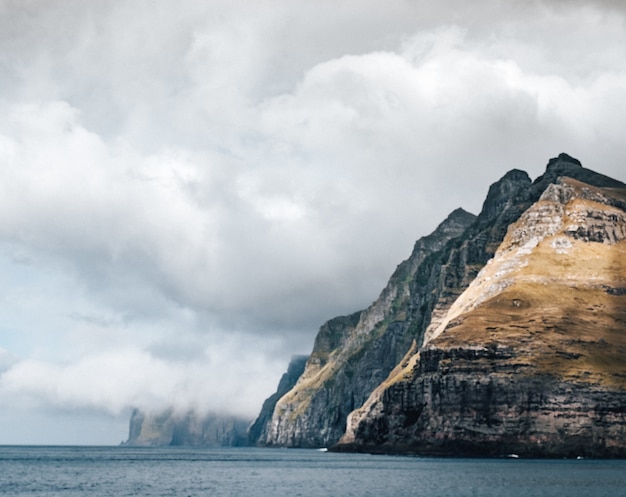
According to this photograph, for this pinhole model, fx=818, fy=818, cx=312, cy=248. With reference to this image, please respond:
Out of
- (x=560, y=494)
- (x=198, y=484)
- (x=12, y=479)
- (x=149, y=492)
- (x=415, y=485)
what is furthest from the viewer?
(x=12, y=479)

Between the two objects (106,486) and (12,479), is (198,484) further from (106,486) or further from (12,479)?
(12,479)

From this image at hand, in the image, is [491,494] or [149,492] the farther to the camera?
[149,492]

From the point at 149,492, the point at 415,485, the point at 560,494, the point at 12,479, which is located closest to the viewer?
the point at 560,494

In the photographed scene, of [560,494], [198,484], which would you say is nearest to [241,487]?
[198,484]

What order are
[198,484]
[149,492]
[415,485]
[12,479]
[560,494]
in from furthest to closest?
[12,479] → [198,484] → [415,485] → [149,492] → [560,494]

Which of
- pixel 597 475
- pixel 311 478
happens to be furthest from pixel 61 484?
pixel 597 475

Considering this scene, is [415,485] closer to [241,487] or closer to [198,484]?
[241,487]

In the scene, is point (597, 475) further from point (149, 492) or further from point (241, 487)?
point (149, 492)

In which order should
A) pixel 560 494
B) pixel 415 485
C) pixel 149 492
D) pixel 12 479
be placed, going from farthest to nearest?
pixel 12 479 → pixel 415 485 → pixel 149 492 → pixel 560 494

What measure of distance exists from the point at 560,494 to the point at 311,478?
221 ft

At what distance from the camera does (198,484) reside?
168250 mm

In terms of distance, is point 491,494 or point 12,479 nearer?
point 491,494

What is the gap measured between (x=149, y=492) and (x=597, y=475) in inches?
3802

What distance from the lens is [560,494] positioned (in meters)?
134
